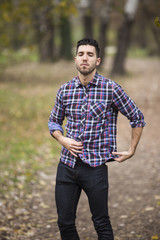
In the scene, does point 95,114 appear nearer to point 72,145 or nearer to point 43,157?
point 72,145

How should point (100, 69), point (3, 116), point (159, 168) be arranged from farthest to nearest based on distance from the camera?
1. point (100, 69)
2. point (3, 116)
3. point (159, 168)

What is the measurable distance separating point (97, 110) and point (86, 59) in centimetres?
47

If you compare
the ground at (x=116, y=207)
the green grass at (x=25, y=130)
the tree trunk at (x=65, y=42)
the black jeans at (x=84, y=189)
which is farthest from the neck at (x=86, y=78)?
the tree trunk at (x=65, y=42)

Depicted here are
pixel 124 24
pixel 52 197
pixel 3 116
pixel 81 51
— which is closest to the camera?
pixel 81 51

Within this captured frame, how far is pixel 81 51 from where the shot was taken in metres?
3.08

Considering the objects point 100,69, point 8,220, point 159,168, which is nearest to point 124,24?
point 100,69

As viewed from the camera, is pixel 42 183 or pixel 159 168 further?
pixel 159 168

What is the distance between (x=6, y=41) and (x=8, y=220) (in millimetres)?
9046

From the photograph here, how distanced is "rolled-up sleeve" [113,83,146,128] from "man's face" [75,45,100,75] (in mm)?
292

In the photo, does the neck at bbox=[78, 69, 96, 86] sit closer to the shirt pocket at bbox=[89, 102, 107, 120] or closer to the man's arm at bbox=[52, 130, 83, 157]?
the shirt pocket at bbox=[89, 102, 107, 120]

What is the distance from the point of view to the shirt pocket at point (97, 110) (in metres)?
3.06

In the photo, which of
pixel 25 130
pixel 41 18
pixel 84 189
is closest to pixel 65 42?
pixel 41 18

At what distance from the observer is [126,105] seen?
3094mm

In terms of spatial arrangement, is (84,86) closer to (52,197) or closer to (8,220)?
(8,220)
